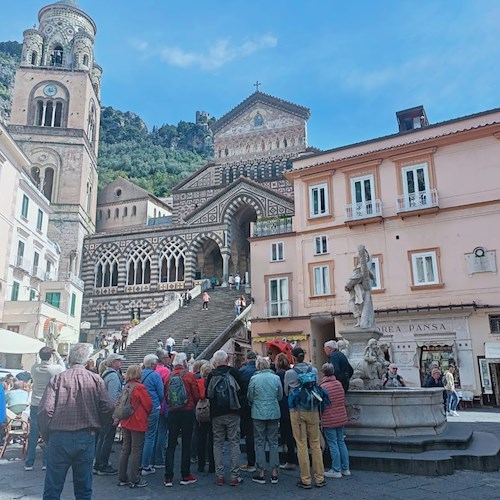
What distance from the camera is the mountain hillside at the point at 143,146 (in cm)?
8112

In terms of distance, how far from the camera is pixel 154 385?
22.5ft

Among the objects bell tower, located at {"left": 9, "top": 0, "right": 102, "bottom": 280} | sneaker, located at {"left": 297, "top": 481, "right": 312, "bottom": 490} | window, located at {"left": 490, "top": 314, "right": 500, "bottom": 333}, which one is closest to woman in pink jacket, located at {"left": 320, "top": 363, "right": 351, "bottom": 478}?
sneaker, located at {"left": 297, "top": 481, "right": 312, "bottom": 490}

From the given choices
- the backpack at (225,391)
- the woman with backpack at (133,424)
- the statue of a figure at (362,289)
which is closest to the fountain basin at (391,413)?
the statue of a figure at (362,289)

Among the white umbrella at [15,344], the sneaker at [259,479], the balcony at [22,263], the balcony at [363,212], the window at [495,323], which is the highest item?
the balcony at [363,212]

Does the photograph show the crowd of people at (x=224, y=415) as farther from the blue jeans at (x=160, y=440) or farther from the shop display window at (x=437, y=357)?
the shop display window at (x=437, y=357)

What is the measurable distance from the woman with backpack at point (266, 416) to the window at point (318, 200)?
52.3 feet

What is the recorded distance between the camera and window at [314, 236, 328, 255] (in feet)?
70.0

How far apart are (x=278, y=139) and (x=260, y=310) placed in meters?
22.3

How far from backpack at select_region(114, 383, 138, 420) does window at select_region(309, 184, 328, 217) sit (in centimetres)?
1660

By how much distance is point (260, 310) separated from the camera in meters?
22.3

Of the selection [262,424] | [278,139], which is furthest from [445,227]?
[278,139]

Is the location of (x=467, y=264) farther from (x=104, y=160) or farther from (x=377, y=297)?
(x=104, y=160)

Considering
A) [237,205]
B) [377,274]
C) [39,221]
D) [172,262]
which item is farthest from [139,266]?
[377,274]

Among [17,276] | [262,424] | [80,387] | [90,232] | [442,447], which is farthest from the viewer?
[90,232]
